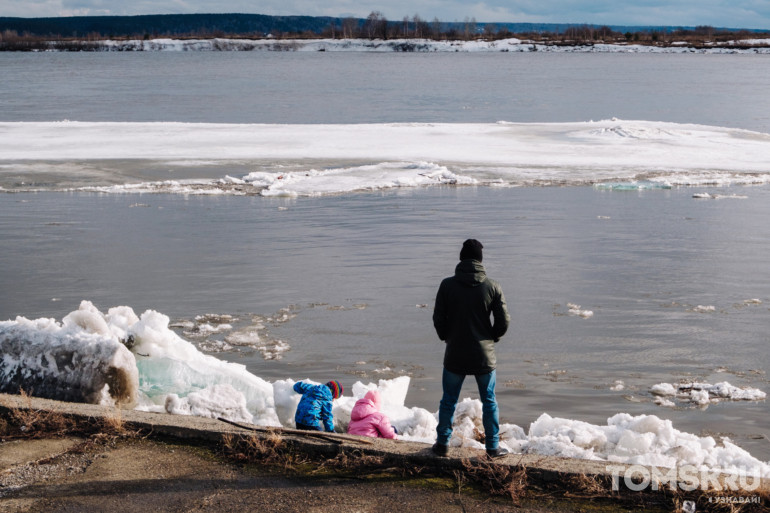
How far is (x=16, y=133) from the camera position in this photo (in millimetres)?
29984

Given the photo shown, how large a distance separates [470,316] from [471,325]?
6 cm

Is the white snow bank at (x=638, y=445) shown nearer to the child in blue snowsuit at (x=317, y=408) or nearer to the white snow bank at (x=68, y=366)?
the child in blue snowsuit at (x=317, y=408)

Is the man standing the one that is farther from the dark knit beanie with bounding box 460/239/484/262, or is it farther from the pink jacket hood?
the pink jacket hood

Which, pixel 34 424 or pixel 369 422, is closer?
pixel 34 424

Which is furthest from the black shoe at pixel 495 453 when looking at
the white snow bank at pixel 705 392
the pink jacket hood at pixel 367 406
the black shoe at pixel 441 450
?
the white snow bank at pixel 705 392

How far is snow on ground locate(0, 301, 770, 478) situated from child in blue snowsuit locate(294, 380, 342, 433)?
0.42 metres

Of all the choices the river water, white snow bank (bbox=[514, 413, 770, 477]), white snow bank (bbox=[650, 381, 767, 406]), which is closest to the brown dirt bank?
white snow bank (bbox=[514, 413, 770, 477])

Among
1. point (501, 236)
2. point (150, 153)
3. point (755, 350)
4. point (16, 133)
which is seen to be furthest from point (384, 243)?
point (16, 133)

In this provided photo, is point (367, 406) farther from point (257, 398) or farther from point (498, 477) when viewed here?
point (498, 477)

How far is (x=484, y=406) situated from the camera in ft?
19.0

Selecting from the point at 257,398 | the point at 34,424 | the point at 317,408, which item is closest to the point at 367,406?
the point at 317,408

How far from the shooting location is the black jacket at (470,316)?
18.4ft

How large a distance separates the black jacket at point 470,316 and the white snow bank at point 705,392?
2.94 metres

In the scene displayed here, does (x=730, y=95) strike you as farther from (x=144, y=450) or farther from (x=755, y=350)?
(x=144, y=450)
